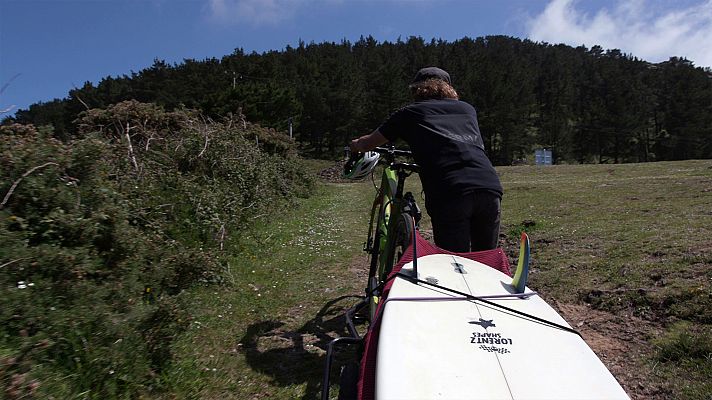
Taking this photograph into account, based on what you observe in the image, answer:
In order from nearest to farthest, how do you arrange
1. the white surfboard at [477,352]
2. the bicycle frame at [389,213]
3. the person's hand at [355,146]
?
the white surfboard at [477,352] < the bicycle frame at [389,213] < the person's hand at [355,146]

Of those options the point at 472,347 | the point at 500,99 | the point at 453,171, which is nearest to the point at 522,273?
the point at 472,347

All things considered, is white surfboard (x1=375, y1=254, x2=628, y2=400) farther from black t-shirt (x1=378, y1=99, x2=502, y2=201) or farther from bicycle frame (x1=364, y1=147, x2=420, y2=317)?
bicycle frame (x1=364, y1=147, x2=420, y2=317)

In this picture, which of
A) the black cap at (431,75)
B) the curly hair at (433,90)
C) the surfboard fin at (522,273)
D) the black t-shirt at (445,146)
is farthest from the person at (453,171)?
the surfboard fin at (522,273)

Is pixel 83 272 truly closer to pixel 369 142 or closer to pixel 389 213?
pixel 369 142

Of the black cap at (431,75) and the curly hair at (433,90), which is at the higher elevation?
the black cap at (431,75)

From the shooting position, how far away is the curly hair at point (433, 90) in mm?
3235

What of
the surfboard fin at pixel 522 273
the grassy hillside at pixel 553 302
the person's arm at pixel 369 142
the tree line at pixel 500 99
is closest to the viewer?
the surfboard fin at pixel 522 273

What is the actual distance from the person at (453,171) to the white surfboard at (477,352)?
2.68 feet

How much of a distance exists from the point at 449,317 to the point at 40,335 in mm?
2116

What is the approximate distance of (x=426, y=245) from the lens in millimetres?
2643

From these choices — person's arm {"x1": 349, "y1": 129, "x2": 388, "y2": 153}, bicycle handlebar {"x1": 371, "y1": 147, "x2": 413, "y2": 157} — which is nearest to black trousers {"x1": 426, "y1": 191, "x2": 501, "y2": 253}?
person's arm {"x1": 349, "y1": 129, "x2": 388, "y2": 153}

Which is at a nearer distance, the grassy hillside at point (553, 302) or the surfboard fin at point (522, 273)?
the surfboard fin at point (522, 273)

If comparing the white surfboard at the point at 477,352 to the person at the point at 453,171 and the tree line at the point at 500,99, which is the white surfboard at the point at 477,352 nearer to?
the person at the point at 453,171

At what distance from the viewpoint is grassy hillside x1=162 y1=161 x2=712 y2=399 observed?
9.98ft
